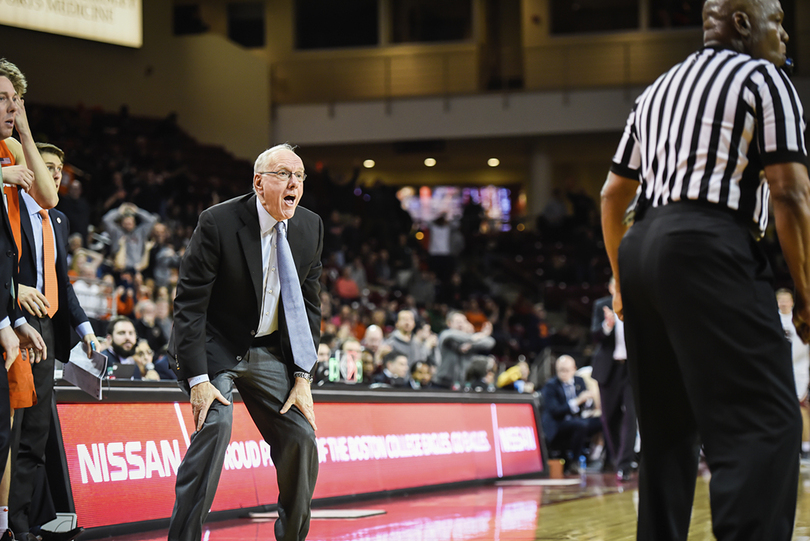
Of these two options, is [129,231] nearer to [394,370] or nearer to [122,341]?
[394,370]

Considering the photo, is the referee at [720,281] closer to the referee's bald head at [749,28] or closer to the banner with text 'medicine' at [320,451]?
the referee's bald head at [749,28]

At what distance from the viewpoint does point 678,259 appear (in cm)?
239

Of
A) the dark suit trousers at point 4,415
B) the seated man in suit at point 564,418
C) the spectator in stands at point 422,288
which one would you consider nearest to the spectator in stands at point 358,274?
the spectator in stands at point 422,288

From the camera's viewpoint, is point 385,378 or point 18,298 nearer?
point 18,298

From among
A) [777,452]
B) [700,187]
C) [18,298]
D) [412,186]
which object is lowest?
[777,452]

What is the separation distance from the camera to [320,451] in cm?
652

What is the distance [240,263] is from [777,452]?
213 centimetres

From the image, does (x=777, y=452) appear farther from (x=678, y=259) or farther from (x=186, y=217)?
(x=186, y=217)

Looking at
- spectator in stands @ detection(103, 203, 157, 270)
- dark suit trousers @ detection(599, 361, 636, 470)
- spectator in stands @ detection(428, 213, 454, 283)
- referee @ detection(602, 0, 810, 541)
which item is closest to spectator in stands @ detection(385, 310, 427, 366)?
dark suit trousers @ detection(599, 361, 636, 470)

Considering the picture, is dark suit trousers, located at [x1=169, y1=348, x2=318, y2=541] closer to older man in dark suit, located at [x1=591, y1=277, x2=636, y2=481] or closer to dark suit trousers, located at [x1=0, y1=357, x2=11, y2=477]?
dark suit trousers, located at [x1=0, y1=357, x2=11, y2=477]

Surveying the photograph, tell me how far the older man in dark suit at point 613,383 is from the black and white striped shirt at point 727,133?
656 cm

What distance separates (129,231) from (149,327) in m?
3.05

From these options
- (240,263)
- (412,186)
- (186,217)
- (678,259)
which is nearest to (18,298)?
(240,263)

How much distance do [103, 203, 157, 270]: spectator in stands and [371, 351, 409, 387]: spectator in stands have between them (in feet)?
12.1
